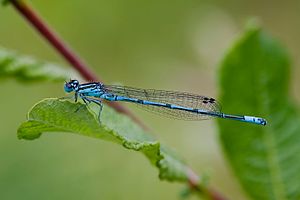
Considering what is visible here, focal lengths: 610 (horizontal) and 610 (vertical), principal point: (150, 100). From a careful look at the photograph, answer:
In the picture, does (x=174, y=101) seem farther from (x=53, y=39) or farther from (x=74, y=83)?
(x=53, y=39)

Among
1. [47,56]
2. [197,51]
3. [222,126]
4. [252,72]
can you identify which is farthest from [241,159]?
[47,56]

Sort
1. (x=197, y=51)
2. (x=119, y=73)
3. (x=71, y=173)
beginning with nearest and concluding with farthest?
1. (x=71, y=173)
2. (x=197, y=51)
3. (x=119, y=73)

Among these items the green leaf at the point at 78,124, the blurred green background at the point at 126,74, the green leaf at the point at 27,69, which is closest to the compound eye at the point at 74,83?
the green leaf at the point at 27,69

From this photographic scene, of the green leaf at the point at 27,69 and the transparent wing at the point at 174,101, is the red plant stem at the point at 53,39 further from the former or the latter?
the transparent wing at the point at 174,101

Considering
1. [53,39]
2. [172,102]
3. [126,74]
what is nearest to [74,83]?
[172,102]

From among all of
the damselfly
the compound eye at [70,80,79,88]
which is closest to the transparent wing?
the damselfly

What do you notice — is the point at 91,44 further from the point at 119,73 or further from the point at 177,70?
the point at 177,70
